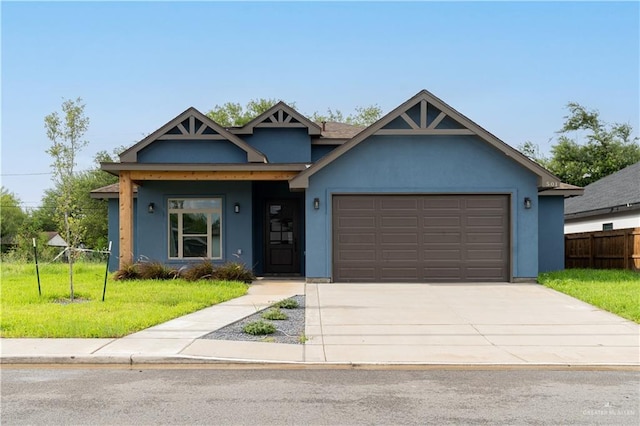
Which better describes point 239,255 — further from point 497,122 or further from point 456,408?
point 497,122

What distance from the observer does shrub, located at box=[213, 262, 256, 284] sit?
17031mm

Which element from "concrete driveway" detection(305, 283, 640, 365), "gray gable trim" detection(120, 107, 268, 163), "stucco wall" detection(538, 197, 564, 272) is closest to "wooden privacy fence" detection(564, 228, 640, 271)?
"stucco wall" detection(538, 197, 564, 272)

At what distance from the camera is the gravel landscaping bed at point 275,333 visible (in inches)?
384

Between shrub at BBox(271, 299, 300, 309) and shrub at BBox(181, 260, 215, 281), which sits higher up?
shrub at BBox(181, 260, 215, 281)

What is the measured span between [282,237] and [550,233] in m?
8.66

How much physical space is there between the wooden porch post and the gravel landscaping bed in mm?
6850

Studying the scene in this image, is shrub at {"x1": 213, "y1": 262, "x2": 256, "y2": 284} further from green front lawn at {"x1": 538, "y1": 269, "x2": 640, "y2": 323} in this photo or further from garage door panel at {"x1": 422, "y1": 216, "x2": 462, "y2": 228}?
green front lawn at {"x1": 538, "y1": 269, "x2": 640, "y2": 323}

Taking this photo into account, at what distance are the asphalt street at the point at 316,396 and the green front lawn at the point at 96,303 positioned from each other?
1936 mm

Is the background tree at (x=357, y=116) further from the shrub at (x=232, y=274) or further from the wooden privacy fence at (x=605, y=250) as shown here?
the shrub at (x=232, y=274)

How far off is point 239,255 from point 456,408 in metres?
13.4

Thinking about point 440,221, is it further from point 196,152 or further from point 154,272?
point 154,272

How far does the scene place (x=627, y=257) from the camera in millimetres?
19609

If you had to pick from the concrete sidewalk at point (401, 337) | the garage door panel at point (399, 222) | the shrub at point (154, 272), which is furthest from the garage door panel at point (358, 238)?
the shrub at point (154, 272)

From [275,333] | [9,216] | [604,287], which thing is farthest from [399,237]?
[9,216]
